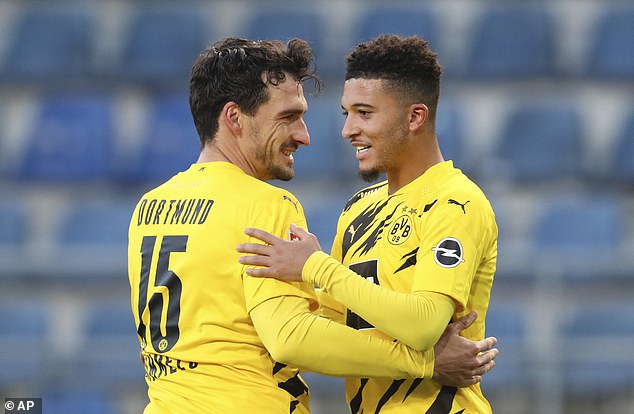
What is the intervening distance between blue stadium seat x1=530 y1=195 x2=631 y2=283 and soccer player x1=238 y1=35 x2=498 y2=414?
517 cm

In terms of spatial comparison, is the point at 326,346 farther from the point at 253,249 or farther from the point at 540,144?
the point at 540,144

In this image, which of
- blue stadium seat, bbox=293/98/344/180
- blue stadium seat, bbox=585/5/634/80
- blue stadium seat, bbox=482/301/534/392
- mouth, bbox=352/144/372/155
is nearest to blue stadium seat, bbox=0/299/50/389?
blue stadium seat, bbox=293/98/344/180

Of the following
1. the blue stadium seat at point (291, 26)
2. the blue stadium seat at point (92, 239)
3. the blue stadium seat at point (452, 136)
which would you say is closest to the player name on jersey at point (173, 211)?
the blue stadium seat at point (92, 239)

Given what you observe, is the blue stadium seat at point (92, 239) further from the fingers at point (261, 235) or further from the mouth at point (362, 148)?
the fingers at point (261, 235)

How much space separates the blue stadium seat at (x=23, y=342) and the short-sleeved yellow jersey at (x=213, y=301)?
484 centimetres

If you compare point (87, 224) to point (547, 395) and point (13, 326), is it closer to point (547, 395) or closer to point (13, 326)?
point (13, 326)

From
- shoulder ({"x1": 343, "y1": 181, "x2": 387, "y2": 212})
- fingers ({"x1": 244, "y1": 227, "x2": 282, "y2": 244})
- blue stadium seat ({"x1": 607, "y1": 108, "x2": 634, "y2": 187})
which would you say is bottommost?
fingers ({"x1": 244, "y1": 227, "x2": 282, "y2": 244})

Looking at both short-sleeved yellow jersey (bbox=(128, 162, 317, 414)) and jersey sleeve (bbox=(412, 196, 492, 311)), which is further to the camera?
jersey sleeve (bbox=(412, 196, 492, 311))

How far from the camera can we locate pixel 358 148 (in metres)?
4.60

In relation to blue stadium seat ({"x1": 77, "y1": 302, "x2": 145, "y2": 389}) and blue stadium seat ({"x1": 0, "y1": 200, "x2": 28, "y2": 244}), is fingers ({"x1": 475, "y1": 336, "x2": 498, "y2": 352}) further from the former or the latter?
blue stadium seat ({"x1": 0, "y1": 200, "x2": 28, "y2": 244})

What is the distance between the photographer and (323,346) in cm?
386

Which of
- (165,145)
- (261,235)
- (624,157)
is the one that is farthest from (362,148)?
(624,157)

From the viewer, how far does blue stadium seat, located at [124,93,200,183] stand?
11.4m

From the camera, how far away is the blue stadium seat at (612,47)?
11797 mm
